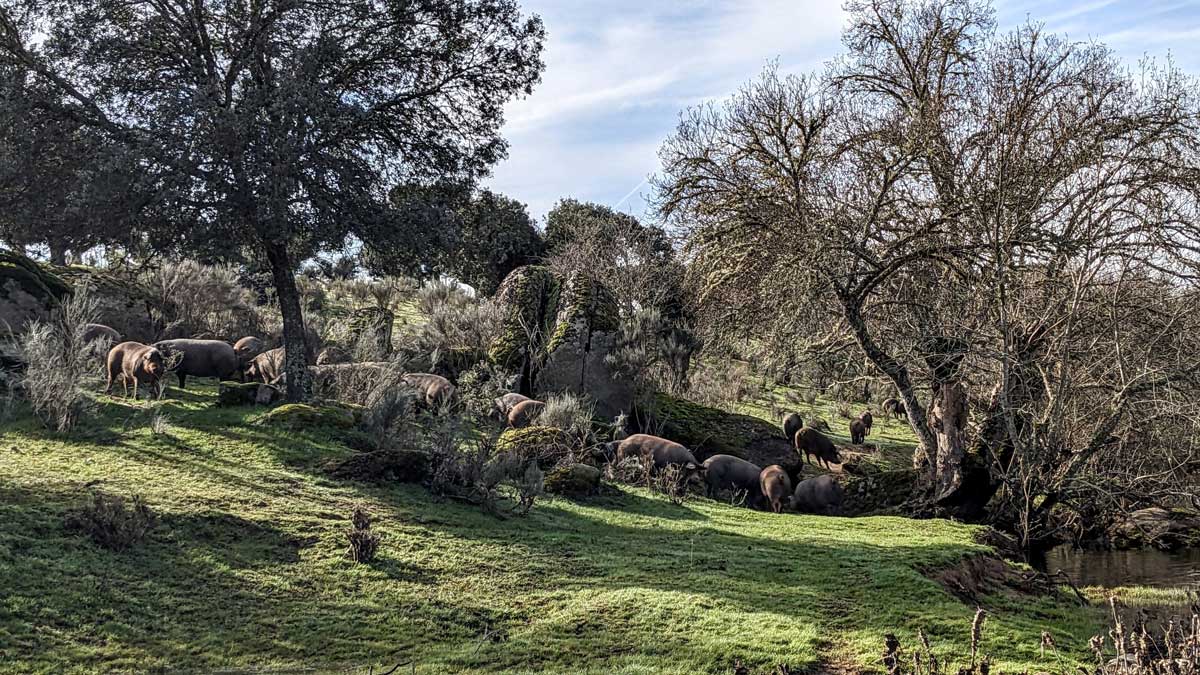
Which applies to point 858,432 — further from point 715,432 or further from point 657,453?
point 657,453

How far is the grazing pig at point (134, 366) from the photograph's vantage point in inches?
555

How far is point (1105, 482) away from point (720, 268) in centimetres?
735

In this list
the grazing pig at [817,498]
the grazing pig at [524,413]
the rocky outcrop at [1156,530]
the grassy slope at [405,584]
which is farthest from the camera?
the grazing pig at [524,413]

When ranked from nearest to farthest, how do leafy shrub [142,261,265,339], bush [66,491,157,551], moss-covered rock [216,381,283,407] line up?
bush [66,491,157,551] < moss-covered rock [216,381,283,407] < leafy shrub [142,261,265,339]

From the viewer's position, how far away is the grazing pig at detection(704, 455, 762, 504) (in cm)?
1611

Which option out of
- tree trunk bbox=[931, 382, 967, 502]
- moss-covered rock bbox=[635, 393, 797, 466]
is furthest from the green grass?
tree trunk bbox=[931, 382, 967, 502]

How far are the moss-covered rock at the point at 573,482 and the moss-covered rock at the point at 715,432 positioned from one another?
20.8ft

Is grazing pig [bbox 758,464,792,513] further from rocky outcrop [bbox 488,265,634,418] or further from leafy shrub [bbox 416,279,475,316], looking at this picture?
leafy shrub [bbox 416,279,475,316]

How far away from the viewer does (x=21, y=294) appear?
Result: 54.5ft

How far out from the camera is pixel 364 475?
1134 cm

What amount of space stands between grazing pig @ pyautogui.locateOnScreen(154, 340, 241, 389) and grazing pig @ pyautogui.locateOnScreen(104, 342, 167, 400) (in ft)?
3.80

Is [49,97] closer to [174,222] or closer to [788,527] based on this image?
[174,222]

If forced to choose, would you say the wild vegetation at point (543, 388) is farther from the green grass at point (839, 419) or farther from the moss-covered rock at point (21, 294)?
the green grass at point (839, 419)

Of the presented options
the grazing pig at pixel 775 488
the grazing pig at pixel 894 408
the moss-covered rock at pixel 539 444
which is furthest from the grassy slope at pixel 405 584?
the grazing pig at pixel 894 408
